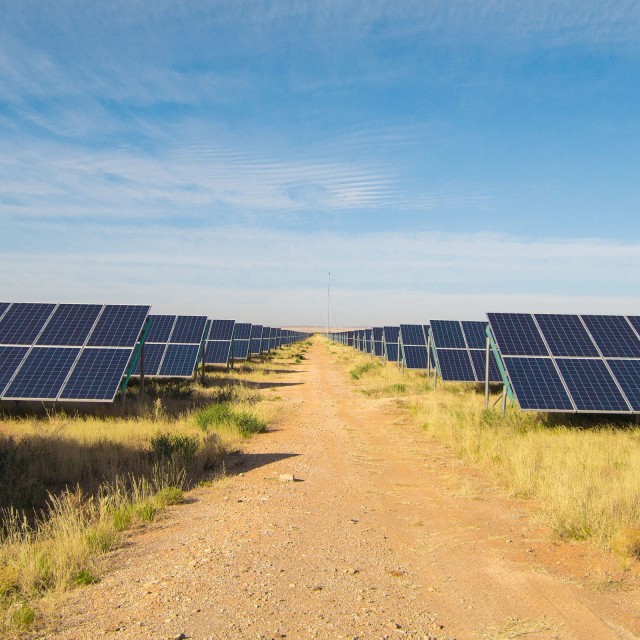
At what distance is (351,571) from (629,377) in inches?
497

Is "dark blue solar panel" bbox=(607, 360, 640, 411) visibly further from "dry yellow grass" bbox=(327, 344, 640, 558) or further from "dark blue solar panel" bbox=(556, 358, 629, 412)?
"dry yellow grass" bbox=(327, 344, 640, 558)

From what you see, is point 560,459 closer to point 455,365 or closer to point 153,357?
point 455,365

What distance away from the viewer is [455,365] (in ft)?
79.9

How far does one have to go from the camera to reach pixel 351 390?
93.0 ft

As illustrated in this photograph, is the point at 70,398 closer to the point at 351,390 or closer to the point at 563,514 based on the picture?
the point at 563,514

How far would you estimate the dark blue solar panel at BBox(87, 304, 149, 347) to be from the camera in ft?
58.3

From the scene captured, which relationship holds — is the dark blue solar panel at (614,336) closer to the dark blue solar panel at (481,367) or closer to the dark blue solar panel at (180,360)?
the dark blue solar panel at (481,367)

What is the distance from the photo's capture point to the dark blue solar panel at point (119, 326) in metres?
17.8

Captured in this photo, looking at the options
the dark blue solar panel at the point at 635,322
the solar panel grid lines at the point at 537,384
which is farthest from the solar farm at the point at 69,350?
the dark blue solar panel at the point at 635,322

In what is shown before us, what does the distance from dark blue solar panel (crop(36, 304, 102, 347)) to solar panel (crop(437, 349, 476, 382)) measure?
44.3 feet

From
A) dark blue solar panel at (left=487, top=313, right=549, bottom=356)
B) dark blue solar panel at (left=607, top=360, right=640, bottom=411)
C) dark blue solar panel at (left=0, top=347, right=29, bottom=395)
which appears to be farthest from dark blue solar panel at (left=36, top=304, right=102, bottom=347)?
dark blue solar panel at (left=607, top=360, right=640, bottom=411)

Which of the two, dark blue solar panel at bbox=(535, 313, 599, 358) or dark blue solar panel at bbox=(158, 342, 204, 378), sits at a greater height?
dark blue solar panel at bbox=(535, 313, 599, 358)

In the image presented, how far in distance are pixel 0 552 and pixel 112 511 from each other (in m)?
1.91

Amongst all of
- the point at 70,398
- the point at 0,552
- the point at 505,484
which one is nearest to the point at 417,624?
the point at 0,552
